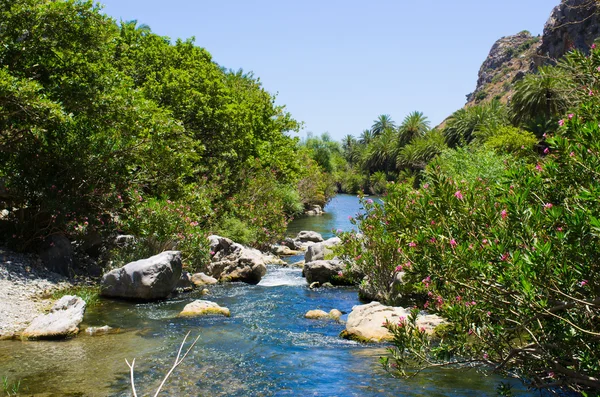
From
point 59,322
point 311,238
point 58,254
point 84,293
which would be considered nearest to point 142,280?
point 84,293

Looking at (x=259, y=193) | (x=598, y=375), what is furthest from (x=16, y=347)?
(x=259, y=193)

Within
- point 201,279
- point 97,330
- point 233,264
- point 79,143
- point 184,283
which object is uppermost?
point 79,143

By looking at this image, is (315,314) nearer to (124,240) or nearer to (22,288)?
(22,288)

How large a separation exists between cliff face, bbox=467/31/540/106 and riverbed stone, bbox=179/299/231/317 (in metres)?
129

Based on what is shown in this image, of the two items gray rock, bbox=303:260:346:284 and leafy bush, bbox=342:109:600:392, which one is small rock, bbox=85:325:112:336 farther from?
gray rock, bbox=303:260:346:284

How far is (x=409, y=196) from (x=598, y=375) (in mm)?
3851

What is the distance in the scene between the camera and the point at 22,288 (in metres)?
13.3

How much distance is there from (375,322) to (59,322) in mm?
6315

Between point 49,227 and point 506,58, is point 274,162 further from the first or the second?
point 506,58

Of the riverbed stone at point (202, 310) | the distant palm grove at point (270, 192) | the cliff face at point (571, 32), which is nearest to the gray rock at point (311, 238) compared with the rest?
the distant palm grove at point (270, 192)

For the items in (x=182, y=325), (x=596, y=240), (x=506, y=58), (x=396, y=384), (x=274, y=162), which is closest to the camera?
(x=596, y=240)

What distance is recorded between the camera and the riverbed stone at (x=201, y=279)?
17531 millimetres

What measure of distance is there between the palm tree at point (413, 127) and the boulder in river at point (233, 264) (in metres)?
71.6

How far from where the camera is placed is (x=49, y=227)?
1584cm
